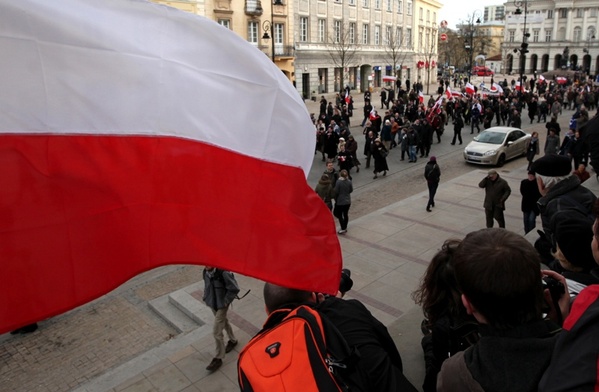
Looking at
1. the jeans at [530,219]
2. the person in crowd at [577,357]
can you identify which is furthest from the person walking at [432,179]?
the person in crowd at [577,357]

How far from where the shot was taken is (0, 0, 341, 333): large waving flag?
91.3 inches

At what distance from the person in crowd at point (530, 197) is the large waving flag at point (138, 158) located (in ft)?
26.1

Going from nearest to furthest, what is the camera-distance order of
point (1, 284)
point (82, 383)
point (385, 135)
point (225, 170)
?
point (1, 284)
point (225, 170)
point (82, 383)
point (385, 135)

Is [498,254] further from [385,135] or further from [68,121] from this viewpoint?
[385,135]

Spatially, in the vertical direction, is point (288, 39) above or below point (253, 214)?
above

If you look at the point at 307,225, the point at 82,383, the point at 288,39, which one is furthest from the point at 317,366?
the point at 288,39

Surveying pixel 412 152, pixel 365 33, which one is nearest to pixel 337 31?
pixel 365 33

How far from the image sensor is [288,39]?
43.9 meters

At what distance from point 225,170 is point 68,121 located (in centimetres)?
89

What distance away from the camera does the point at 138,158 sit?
107 inches

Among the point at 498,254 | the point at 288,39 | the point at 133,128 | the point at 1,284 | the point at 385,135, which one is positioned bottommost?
the point at 385,135

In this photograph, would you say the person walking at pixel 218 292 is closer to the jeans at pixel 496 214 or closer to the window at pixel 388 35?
the jeans at pixel 496 214

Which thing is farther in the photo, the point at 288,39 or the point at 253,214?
the point at 288,39

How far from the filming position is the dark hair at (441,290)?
3037 mm
